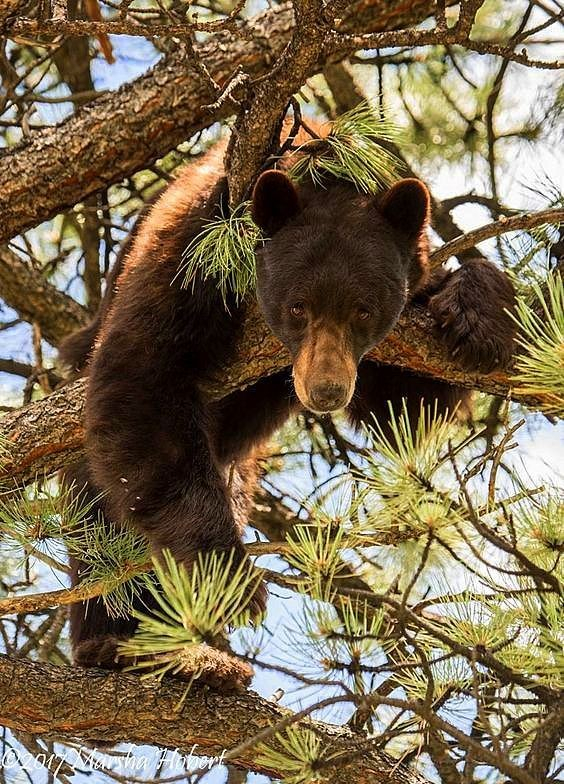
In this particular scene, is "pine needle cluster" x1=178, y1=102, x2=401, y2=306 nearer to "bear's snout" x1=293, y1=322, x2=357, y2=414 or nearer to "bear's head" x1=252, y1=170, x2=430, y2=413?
"bear's head" x1=252, y1=170, x2=430, y2=413

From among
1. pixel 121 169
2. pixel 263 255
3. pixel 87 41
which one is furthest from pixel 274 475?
pixel 87 41

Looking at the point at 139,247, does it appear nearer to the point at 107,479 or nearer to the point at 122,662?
the point at 107,479

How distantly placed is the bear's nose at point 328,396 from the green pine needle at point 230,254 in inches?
20.6

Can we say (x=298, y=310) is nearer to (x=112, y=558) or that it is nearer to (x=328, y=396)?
(x=328, y=396)

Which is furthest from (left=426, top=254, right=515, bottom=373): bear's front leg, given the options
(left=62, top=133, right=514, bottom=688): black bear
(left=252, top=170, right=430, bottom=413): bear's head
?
(left=252, top=170, right=430, bottom=413): bear's head

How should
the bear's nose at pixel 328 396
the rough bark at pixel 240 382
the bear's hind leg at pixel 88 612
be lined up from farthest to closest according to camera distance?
the bear's hind leg at pixel 88 612
the rough bark at pixel 240 382
the bear's nose at pixel 328 396

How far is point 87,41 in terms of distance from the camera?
6465mm

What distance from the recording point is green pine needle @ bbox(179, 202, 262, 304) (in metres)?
3.64

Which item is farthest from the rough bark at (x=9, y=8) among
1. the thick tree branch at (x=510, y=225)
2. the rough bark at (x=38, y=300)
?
the rough bark at (x=38, y=300)

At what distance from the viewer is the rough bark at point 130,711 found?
3.60 meters

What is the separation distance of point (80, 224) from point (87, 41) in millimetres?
1089

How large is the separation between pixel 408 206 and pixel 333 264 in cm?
42

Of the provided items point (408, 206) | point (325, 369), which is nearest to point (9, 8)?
point (408, 206)

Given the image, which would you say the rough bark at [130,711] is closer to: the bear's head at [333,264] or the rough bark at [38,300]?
the bear's head at [333,264]
